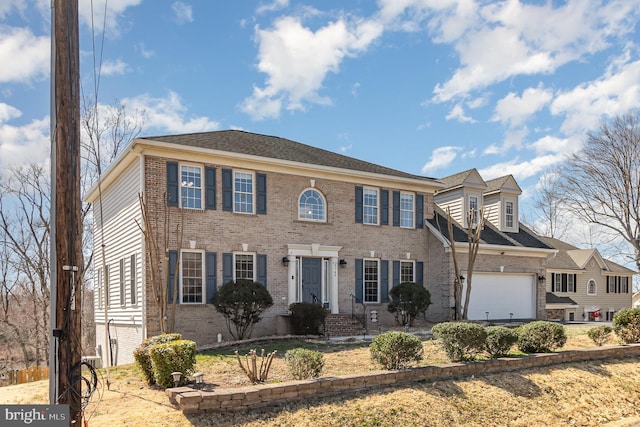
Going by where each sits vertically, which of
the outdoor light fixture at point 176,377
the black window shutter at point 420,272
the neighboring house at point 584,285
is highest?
the black window shutter at point 420,272

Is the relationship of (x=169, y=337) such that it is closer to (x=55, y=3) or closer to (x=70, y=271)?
(x=70, y=271)

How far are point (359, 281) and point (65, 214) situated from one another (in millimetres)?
14328

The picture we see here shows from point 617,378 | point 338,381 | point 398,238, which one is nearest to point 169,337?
point 338,381

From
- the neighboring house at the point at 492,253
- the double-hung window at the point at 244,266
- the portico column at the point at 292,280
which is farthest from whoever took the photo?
the neighboring house at the point at 492,253

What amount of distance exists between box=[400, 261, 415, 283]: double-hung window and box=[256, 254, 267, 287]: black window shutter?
6216mm

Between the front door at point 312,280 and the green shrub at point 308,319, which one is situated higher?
the front door at point 312,280

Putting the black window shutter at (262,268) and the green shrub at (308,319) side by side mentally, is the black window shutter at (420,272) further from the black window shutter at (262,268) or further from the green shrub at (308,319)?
the black window shutter at (262,268)

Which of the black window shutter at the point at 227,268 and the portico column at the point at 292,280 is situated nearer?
the black window shutter at the point at 227,268

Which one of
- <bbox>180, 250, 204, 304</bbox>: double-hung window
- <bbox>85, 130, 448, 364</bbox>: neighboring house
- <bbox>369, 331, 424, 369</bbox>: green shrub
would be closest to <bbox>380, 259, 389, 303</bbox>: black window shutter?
<bbox>85, 130, 448, 364</bbox>: neighboring house

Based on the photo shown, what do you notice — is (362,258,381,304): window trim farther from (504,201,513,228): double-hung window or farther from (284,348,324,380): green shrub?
(284,348,324,380): green shrub

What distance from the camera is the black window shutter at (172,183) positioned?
52.4ft

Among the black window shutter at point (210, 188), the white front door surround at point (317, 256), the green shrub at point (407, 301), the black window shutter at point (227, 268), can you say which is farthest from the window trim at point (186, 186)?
the green shrub at point (407, 301)

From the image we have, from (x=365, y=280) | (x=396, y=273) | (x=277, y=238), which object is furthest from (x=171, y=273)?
(x=396, y=273)

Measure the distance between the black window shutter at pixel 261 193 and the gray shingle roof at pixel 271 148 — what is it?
78cm
